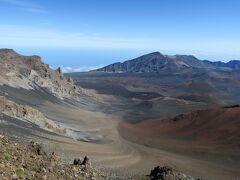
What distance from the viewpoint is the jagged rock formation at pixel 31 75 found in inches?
3668

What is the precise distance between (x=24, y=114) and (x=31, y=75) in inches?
1892

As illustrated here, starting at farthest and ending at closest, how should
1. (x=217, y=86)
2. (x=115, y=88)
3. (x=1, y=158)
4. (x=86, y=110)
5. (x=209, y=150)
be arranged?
(x=217, y=86)
(x=115, y=88)
(x=86, y=110)
(x=209, y=150)
(x=1, y=158)

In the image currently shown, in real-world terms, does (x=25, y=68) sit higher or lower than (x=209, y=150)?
higher

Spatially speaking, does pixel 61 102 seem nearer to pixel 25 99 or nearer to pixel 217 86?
pixel 25 99

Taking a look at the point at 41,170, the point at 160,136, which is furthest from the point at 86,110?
the point at 41,170

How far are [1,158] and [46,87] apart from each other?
8792 centimetres

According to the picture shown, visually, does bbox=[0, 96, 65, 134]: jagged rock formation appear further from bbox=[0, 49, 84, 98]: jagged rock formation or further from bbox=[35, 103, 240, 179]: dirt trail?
bbox=[0, 49, 84, 98]: jagged rock formation

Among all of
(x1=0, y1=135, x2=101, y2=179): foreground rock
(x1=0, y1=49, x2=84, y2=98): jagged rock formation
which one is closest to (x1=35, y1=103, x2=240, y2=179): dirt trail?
(x1=0, y1=135, x2=101, y2=179): foreground rock

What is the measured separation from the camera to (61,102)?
9969 cm

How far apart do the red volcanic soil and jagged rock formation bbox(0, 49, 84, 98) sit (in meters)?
22.5

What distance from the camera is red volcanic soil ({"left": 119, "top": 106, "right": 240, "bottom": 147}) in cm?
6850

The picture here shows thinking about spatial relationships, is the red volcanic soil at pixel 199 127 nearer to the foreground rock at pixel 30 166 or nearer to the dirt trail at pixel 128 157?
the dirt trail at pixel 128 157

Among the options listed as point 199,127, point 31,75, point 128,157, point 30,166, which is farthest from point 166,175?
point 31,75

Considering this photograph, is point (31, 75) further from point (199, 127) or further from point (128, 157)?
point (128, 157)
